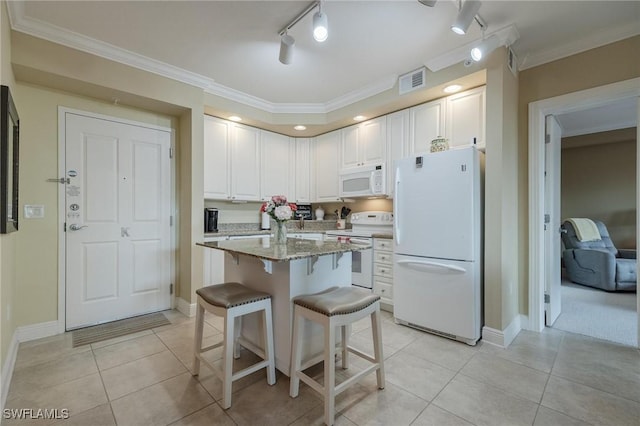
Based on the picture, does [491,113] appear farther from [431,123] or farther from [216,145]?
[216,145]

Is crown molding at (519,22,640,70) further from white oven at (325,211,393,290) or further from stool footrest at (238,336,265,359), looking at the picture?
stool footrest at (238,336,265,359)

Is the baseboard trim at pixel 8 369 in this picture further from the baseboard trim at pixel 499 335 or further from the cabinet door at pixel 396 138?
the cabinet door at pixel 396 138

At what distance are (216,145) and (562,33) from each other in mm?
3614

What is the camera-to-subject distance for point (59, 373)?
199 centimetres

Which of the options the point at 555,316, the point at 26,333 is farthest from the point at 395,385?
the point at 26,333

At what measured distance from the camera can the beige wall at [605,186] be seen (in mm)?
5105

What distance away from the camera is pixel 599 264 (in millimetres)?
4055

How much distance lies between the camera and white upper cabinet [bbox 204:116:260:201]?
360cm

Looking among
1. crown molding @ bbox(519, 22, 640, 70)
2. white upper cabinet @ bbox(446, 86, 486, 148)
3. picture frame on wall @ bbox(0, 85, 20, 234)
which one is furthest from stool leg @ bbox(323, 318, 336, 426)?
crown molding @ bbox(519, 22, 640, 70)

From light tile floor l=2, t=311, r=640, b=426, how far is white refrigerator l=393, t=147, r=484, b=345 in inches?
10.8

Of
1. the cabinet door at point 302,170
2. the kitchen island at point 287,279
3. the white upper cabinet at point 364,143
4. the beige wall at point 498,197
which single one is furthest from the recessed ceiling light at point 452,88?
A: the cabinet door at point 302,170

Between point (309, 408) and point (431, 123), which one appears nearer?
point (309, 408)

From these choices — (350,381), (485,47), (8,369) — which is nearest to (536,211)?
(485,47)

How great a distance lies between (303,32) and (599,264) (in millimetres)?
4953
